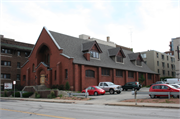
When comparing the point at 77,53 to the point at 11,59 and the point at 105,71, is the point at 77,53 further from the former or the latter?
the point at 11,59

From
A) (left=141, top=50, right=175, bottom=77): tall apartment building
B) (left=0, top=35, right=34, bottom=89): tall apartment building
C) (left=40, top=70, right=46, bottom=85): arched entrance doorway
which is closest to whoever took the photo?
(left=40, top=70, right=46, bottom=85): arched entrance doorway

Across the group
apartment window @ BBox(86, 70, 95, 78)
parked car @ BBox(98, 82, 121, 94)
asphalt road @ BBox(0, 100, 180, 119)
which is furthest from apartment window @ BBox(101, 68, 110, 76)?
asphalt road @ BBox(0, 100, 180, 119)

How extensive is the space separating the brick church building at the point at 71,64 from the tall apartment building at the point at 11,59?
12.9ft

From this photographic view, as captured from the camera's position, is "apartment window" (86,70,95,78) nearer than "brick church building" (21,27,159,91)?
No

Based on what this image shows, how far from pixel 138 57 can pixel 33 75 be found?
27350mm

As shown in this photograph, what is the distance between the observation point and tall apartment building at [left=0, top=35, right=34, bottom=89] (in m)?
44.8

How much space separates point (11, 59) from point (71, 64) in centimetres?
2108

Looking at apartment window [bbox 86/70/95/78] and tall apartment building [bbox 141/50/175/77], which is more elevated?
tall apartment building [bbox 141/50/175/77]

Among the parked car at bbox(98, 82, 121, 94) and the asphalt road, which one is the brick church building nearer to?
the parked car at bbox(98, 82, 121, 94)

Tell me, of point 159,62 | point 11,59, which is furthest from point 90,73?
point 159,62

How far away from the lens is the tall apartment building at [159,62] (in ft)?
205

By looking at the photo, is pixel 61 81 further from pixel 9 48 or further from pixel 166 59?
pixel 166 59

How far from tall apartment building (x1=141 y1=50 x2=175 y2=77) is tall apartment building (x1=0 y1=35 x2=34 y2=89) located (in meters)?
37.8

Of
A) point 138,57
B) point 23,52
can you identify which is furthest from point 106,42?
point 23,52
